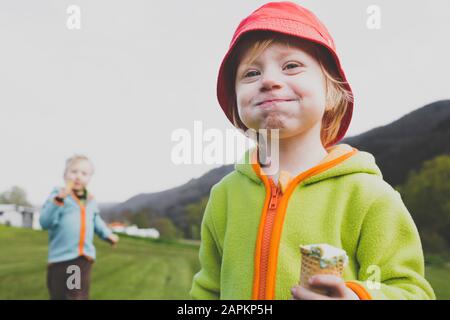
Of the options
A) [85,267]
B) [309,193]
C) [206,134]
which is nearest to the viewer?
[309,193]

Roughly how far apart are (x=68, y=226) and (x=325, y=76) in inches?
75.6

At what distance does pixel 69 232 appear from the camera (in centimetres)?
258

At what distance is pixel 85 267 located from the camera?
258cm

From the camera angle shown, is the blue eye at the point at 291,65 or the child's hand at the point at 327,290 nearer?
the child's hand at the point at 327,290

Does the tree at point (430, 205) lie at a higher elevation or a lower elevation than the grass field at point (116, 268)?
higher

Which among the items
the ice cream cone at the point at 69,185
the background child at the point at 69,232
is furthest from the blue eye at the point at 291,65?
the ice cream cone at the point at 69,185

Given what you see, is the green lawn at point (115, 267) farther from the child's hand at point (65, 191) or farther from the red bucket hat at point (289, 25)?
the red bucket hat at point (289, 25)

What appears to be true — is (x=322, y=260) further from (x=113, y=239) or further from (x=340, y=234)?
(x=113, y=239)

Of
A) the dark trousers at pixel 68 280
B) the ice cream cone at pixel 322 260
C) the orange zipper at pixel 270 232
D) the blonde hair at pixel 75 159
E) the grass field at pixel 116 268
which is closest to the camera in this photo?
the ice cream cone at pixel 322 260

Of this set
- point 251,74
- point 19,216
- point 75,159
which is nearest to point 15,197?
point 19,216

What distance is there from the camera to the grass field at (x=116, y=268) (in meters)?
2.63
